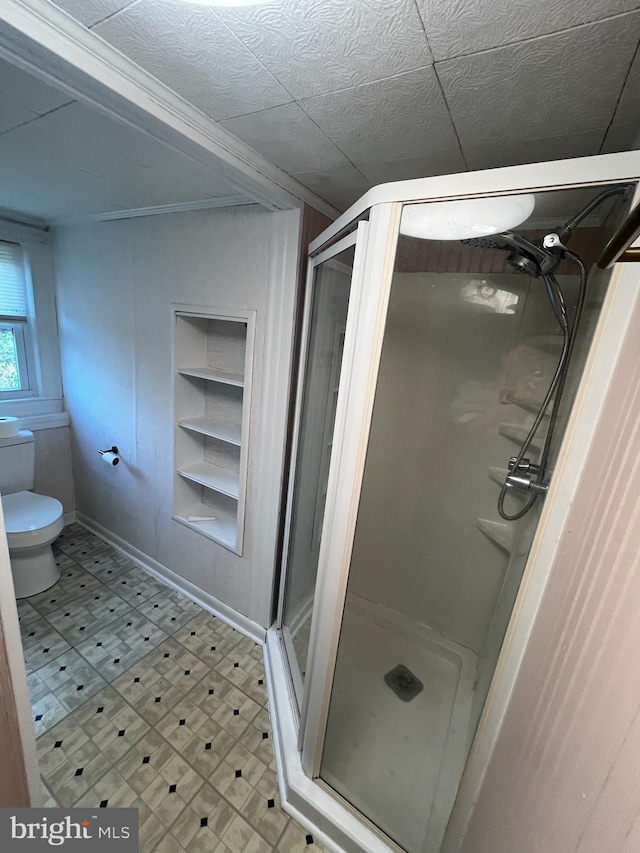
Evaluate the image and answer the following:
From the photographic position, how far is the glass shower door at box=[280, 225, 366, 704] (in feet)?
4.24

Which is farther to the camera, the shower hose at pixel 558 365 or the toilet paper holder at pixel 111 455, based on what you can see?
the toilet paper holder at pixel 111 455

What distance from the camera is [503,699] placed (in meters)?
0.81

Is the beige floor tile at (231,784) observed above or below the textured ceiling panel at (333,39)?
below

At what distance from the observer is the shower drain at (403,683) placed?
1595 millimetres

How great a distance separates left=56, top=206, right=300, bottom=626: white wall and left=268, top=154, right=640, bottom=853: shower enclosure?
15 cm

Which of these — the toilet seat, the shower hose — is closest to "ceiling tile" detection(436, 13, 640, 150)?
the shower hose

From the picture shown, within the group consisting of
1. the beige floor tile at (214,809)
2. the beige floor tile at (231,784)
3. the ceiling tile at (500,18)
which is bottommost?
the beige floor tile at (231,784)

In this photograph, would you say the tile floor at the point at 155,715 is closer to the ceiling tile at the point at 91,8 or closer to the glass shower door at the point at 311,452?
the glass shower door at the point at 311,452

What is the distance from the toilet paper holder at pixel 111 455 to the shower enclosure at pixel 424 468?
133cm

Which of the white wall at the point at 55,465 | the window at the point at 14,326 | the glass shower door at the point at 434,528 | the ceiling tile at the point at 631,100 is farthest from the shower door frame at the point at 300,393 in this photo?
the window at the point at 14,326

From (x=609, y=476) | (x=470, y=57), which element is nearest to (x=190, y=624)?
(x=609, y=476)

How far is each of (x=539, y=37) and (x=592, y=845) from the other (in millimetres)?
1244

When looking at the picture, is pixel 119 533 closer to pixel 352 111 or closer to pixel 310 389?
pixel 310 389

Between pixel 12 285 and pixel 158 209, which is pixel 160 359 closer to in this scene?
pixel 158 209
